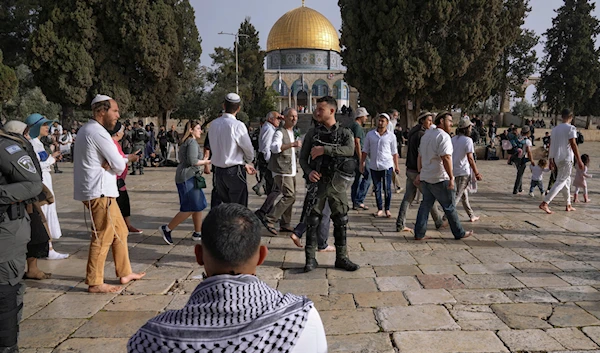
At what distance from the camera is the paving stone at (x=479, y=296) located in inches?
154

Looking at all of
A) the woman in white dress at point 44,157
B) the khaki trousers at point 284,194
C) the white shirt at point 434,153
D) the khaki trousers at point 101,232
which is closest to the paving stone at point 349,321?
the khaki trousers at point 101,232

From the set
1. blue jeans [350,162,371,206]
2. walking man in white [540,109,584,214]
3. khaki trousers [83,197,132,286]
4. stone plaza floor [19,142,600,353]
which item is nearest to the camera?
stone plaza floor [19,142,600,353]

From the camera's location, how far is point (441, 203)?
19.3 ft

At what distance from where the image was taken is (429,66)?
2533 centimetres

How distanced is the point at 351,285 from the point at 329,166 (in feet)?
3.97

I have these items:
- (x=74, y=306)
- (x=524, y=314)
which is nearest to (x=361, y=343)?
(x=524, y=314)

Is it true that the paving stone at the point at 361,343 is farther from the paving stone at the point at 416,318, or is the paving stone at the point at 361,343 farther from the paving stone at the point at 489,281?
the paving stone at the point at 489,281

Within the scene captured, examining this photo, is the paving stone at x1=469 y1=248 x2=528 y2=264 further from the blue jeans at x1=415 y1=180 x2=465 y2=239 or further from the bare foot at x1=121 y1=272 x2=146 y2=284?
the bare foot at x1=121 y1=272 x2=146 y2=284

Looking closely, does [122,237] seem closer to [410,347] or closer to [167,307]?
[167,307]

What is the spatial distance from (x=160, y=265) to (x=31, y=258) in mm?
1296

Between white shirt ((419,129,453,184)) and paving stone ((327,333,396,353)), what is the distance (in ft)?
9.89

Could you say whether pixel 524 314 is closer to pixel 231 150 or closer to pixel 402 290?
pixel 402 290

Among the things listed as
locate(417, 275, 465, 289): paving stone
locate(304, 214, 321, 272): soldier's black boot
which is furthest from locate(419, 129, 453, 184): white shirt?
locate(304, 214, 321, 272): soldier's black boot

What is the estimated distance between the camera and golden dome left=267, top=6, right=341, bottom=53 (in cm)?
5897
